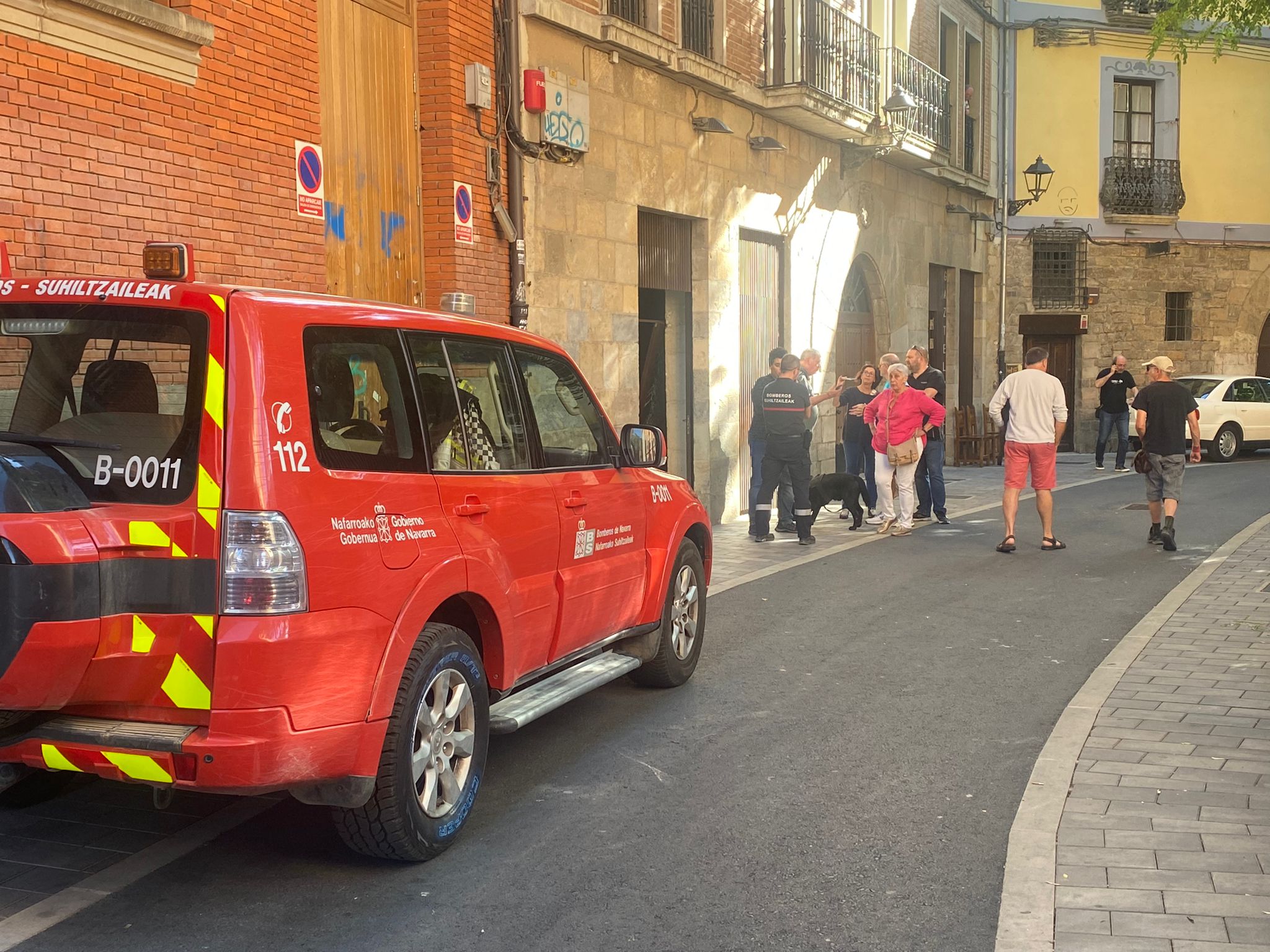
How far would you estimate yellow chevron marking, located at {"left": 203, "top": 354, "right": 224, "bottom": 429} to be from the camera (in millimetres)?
3914

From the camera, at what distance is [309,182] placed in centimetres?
973

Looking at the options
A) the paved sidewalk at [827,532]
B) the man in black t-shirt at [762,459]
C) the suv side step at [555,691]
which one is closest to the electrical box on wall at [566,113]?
the man in black t-shirt at [762,459]

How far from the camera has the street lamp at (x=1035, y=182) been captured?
88.0 ft

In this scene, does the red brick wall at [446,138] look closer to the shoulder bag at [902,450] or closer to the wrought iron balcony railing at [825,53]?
the shoulder bag at [902,450]

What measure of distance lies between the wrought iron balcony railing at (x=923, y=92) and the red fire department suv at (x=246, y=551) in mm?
16514

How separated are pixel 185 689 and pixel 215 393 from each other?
2.79ft

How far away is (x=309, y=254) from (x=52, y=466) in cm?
604

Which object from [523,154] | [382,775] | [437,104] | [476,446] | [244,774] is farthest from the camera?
[523,154]

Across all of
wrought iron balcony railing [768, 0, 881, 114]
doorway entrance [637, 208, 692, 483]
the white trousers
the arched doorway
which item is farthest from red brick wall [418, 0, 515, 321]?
the arched doorway

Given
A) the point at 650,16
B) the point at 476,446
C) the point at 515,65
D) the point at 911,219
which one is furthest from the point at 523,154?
the point at 911,219

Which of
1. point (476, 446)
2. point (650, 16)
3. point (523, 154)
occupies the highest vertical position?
point (650, 16)

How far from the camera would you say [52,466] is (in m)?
3.88

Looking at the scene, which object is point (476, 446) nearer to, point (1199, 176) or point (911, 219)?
point (911, 219)

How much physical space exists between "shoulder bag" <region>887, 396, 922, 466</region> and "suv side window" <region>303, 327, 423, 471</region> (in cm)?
940
